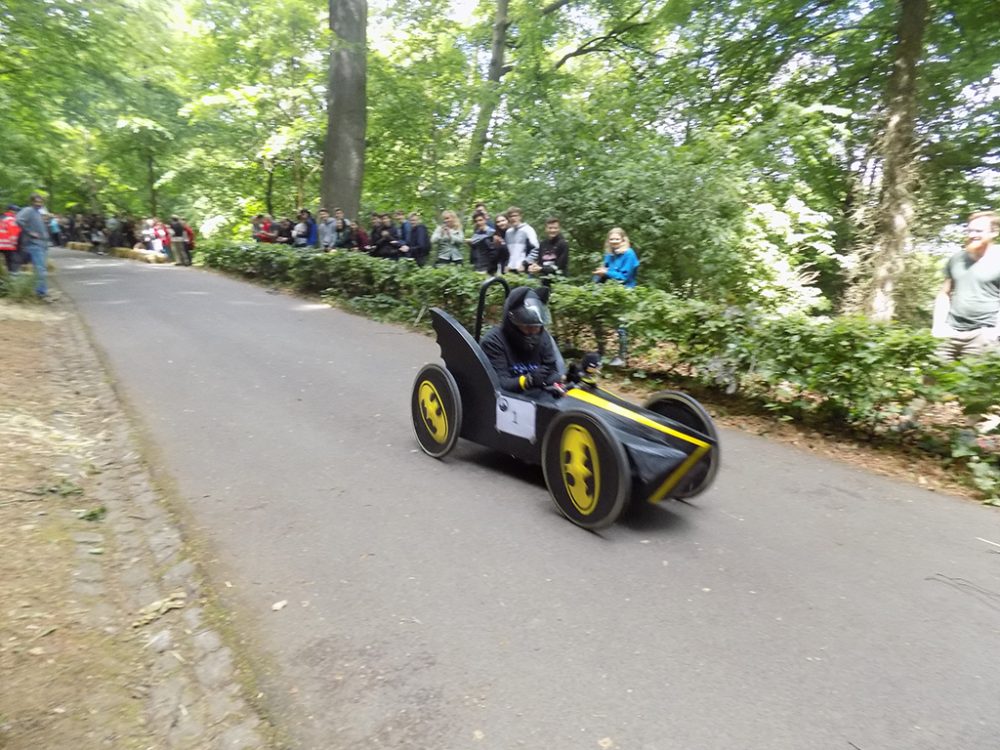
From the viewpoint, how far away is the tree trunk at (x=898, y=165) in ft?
27.9

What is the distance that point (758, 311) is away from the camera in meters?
6.46

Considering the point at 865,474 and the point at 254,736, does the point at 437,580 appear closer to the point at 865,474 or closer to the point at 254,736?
the point at 254,736

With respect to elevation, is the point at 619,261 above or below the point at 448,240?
below

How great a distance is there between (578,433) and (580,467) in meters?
0.22

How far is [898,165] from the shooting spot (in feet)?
28.2

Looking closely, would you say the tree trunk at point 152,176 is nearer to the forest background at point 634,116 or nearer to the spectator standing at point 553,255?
the forest background at point 634,116

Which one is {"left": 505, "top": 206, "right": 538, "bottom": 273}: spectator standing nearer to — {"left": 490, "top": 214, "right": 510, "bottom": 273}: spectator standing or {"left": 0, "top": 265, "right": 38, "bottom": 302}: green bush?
{"left": 490, "top": 214, "right": 510, "bottom": 273}: spectator standing

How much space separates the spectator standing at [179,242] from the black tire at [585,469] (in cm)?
2352

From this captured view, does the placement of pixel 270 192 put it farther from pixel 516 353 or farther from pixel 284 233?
pixel 516 353

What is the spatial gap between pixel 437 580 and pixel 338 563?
0.60 metres

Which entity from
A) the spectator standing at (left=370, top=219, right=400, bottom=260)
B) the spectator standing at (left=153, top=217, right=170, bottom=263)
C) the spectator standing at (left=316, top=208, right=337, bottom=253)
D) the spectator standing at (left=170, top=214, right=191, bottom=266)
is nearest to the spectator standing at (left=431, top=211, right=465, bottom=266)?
the spectator standing at (left=370, top=219, right=400, bottom=260)

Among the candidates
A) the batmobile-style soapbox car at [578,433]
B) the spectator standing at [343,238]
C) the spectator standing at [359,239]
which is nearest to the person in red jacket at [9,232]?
the spectator standing at [343,238]

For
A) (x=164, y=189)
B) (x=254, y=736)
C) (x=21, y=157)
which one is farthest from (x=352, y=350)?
(x=164, y=189)

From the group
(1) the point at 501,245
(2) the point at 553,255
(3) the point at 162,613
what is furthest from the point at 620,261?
(3) the point at 162,613
